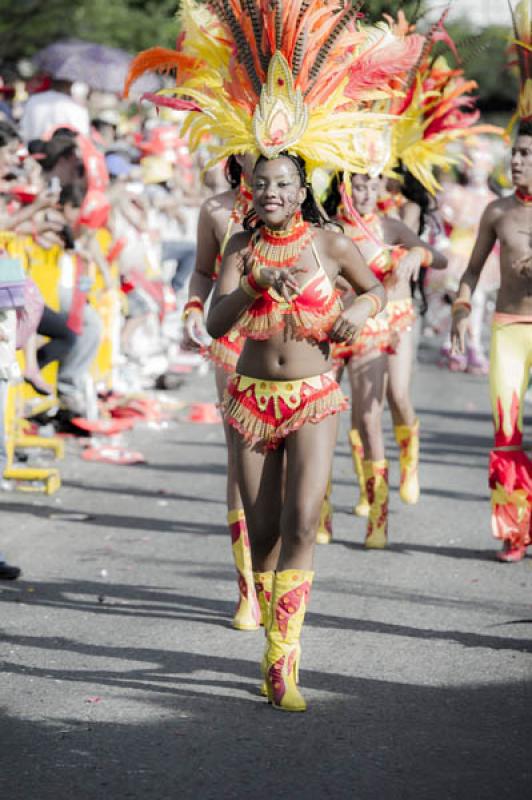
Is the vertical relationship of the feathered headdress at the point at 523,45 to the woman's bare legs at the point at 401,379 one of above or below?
above

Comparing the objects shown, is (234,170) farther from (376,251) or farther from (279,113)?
(376,251)

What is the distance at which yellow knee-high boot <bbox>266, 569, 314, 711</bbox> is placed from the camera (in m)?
5.62

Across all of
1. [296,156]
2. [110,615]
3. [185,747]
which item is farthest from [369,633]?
[296,156]

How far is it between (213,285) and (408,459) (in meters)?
3.29

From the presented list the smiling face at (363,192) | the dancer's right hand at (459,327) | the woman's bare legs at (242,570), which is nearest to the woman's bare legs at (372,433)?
the smiling face at (363,192)

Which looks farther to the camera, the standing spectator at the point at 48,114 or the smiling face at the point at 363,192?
the standing spectator at the point at 48,114

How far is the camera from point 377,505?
8477 millimetres

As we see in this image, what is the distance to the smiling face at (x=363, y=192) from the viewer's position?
8.50m

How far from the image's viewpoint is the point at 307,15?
577cm

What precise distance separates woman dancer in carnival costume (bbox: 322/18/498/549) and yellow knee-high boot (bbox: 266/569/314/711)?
109 inches

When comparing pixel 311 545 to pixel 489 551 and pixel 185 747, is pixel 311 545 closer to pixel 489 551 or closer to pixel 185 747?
pixel 185 747

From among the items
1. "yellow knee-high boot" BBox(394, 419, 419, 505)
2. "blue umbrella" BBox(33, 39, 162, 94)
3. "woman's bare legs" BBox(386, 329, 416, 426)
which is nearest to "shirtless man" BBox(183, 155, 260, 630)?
"woman's bare legs" BBox(386, 329, 416, 426)

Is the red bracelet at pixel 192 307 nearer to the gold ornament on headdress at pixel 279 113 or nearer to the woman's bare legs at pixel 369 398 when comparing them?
the gold ornament on headdress at pixel 279 113

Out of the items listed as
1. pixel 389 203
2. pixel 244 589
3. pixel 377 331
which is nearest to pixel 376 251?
pixel 377 331
